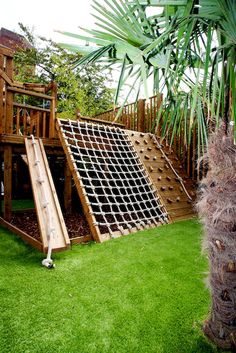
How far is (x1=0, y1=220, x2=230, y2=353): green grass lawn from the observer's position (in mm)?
1519

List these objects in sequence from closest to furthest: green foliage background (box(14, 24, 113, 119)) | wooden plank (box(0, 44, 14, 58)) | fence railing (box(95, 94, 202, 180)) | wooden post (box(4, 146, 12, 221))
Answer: wooden post (box(4, 146, 12, 221)) → wooden plank (box(0, 44, 14, 58)) → fence railing (box(95, 94, 202, 180)) → green foliage background (box(14, 24, 113, 119))

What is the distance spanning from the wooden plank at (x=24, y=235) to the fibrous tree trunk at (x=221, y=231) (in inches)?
82.9

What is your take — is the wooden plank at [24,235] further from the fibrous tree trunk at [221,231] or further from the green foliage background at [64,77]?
the green foliage background at [64,77]

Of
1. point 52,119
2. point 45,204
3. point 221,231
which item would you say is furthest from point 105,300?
point 52,119

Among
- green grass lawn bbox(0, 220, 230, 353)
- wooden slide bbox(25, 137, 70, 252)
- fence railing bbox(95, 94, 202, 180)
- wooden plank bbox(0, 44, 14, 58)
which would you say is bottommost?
green grass lawn bbox(0, 220, 230, 353)

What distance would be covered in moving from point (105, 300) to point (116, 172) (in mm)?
2814

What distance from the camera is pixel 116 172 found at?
180 inches

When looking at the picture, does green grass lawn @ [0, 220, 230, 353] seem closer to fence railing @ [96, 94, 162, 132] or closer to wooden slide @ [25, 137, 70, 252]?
wooden slide @ [25, 137, 70, 252]

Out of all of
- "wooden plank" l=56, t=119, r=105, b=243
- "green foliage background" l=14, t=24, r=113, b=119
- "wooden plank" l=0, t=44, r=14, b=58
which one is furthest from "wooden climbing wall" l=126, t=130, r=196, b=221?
"green foliage background" l=14, t=24, r=113, b=119

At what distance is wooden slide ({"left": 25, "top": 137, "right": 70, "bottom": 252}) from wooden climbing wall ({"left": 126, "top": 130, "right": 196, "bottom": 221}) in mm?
2165

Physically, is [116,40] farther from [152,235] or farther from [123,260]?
[152,235]

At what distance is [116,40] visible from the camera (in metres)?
1.15

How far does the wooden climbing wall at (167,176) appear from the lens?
4752 millimetres

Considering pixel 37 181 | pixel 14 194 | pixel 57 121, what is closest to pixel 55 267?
pixel 37 181
